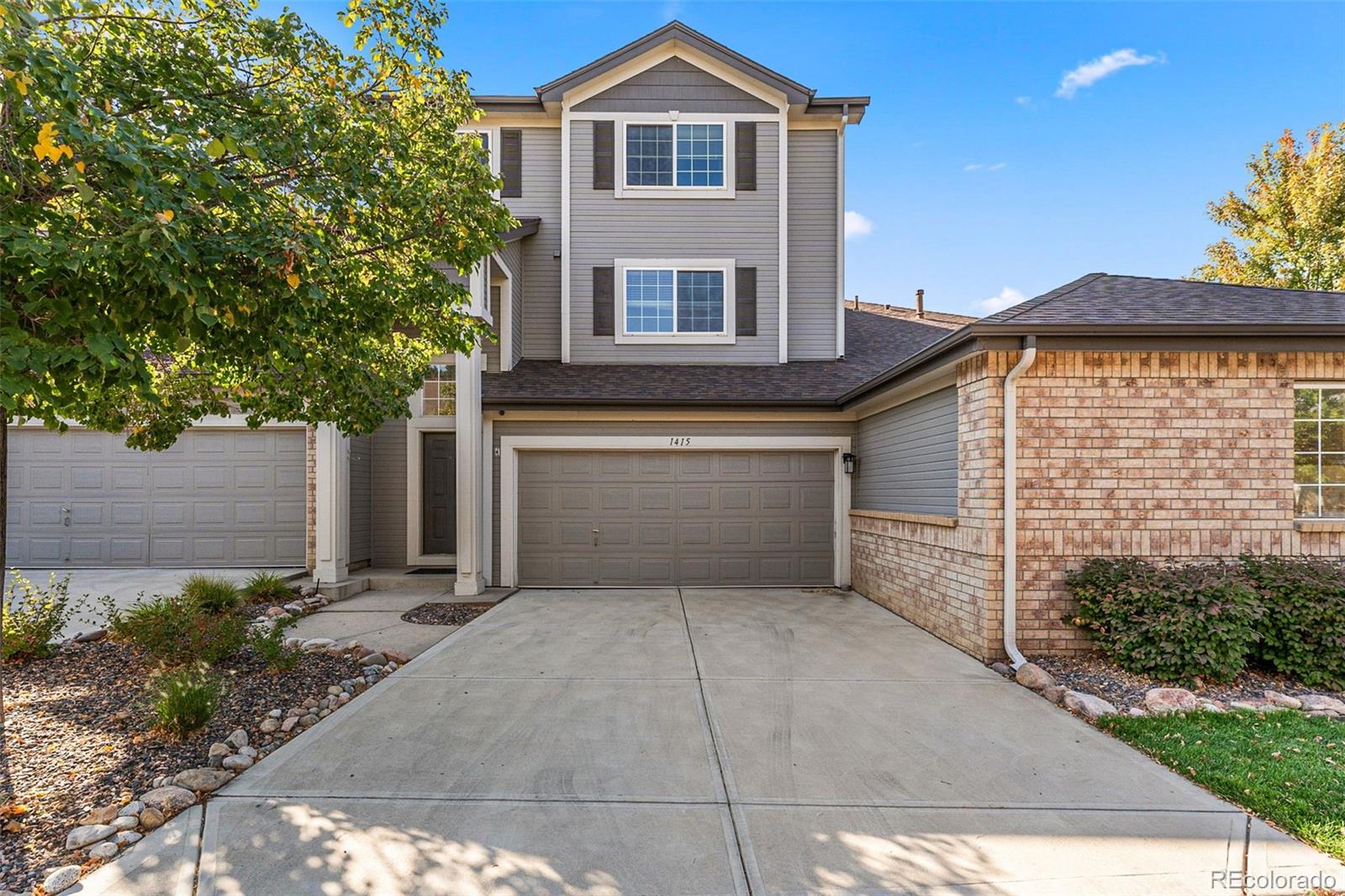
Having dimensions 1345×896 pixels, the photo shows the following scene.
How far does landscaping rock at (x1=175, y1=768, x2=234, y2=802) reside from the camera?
3320 millimetres

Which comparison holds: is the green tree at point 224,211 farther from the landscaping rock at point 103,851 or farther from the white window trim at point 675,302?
the white window trim at point 675,302

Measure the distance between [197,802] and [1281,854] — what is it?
5.24m

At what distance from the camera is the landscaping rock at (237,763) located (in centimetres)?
357

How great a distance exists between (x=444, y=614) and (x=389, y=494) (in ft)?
11.4

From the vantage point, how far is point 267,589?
810 cm

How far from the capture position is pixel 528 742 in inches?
156

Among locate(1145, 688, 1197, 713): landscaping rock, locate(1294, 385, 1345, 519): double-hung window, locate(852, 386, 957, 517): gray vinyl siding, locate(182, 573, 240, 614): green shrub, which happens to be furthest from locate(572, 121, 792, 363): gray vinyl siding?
locate(1145, 688, 1197, 713): landscaping rock

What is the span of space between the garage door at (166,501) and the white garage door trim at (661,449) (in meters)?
3.37

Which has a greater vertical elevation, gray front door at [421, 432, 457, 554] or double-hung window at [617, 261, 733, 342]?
double-hung window at [617, 261, 733, 342]

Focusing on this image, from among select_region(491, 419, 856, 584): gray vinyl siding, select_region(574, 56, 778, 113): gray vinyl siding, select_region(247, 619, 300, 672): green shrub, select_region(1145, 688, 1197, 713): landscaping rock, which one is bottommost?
select_region(1145, 688, 1197, 713): landscaping rock

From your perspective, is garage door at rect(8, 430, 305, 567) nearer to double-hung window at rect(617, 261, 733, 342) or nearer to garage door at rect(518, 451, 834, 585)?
garage door at rect(518, 451, 834, 585)

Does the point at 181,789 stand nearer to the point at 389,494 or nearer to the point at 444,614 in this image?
the point at 444,614

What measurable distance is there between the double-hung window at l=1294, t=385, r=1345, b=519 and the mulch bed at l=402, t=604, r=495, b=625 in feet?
28.7

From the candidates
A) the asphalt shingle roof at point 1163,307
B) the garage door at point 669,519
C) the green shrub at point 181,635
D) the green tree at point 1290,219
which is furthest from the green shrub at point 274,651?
the green tree at point 1290,219
